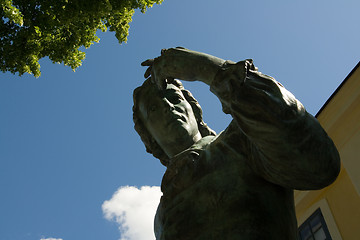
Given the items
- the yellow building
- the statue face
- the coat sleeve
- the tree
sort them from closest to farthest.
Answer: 1. the coat sleeve
2. the statue face
3. the tree
4. the yellow building

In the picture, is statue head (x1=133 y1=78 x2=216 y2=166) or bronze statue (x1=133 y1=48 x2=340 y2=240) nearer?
bronze statue (x1=133 y1=48 x2=340 y2=240)

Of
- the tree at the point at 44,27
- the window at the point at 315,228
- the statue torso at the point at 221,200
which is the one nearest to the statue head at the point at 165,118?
the statue torso at the point at 221,200

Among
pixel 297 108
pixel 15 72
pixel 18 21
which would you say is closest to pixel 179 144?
pixel 297 108

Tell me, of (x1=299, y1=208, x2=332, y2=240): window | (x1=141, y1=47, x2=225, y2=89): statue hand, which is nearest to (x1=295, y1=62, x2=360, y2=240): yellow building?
(x1=299, y1=208, x2=332, y2=240): window

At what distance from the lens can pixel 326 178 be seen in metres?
1.44

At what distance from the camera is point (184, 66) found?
5.42 feet

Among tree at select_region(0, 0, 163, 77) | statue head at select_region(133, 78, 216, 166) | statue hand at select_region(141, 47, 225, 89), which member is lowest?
statue hand at select_region(141, 47, 225, 89)

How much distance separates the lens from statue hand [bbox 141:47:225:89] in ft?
5.13

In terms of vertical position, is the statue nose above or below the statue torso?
above

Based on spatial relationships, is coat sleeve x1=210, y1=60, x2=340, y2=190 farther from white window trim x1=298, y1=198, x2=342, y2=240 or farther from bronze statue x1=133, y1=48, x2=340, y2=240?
white window trim x1=298, y1=198, x2=342, y2=240

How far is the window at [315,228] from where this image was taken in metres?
8.54

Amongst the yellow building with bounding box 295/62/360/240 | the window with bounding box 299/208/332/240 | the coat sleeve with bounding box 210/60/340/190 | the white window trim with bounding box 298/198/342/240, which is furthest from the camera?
the window with bounding box 299/208/332/240

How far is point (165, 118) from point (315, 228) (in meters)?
7.86

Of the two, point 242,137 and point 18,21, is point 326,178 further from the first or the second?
point 18,21
